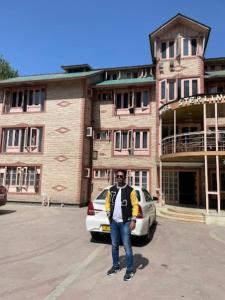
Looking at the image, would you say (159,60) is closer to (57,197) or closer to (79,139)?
(79,139)

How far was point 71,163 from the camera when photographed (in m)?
20.1

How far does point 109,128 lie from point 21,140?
690cm

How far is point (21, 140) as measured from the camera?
71.7 feet

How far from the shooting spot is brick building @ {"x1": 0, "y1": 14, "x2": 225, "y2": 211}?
1983 cm

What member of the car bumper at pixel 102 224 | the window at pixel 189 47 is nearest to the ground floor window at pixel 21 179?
the car bumper at pixel 102 224

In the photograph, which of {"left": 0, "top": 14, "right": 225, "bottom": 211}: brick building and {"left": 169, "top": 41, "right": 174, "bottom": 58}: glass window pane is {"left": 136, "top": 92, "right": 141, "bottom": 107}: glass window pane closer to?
{"left": 0, "top": 14, "right": 225, "bottom": 211}: brick building

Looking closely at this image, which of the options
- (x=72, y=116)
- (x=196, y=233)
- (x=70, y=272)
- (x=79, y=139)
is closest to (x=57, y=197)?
(x=79, y=139)

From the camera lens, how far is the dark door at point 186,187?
19672 millimetres

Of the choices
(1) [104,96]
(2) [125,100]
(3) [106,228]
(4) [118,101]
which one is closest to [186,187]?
(2) [125,100]

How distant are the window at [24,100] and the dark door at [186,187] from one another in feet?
39.1

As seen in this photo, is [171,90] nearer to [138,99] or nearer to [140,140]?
[138,99]

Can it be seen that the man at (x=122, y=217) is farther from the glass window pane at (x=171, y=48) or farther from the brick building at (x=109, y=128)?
the glass window pane at (x=171, y=48)

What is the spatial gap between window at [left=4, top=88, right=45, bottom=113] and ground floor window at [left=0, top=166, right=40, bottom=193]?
4739 millimetres

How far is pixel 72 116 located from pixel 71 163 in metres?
3.49
